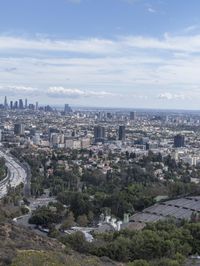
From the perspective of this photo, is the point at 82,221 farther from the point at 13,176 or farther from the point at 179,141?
the point at 179,141

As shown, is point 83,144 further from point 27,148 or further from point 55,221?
point 55,221

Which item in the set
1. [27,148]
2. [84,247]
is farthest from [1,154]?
[84,247]

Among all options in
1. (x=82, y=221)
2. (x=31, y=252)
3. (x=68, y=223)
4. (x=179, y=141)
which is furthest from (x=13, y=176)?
(x=31, y=252)

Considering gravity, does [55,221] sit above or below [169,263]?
below

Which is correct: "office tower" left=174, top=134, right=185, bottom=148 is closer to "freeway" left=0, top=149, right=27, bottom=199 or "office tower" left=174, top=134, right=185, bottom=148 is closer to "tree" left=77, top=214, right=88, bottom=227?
"freeway" left=0, top=149, right=27, bottom=199

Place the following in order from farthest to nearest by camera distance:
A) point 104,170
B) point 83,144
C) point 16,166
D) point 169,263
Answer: point 83,144
point 16,166
point 104,170
point 169,263

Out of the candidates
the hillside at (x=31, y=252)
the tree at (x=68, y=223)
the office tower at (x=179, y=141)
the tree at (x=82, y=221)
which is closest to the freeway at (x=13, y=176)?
the tree at (x=82, y=221)

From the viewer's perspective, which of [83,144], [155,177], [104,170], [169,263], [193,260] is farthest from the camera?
[83,144]

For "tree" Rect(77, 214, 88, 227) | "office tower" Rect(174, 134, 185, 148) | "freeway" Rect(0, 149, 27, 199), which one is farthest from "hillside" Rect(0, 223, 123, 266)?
"office tower" Rect(174, 134, 185, 148)
